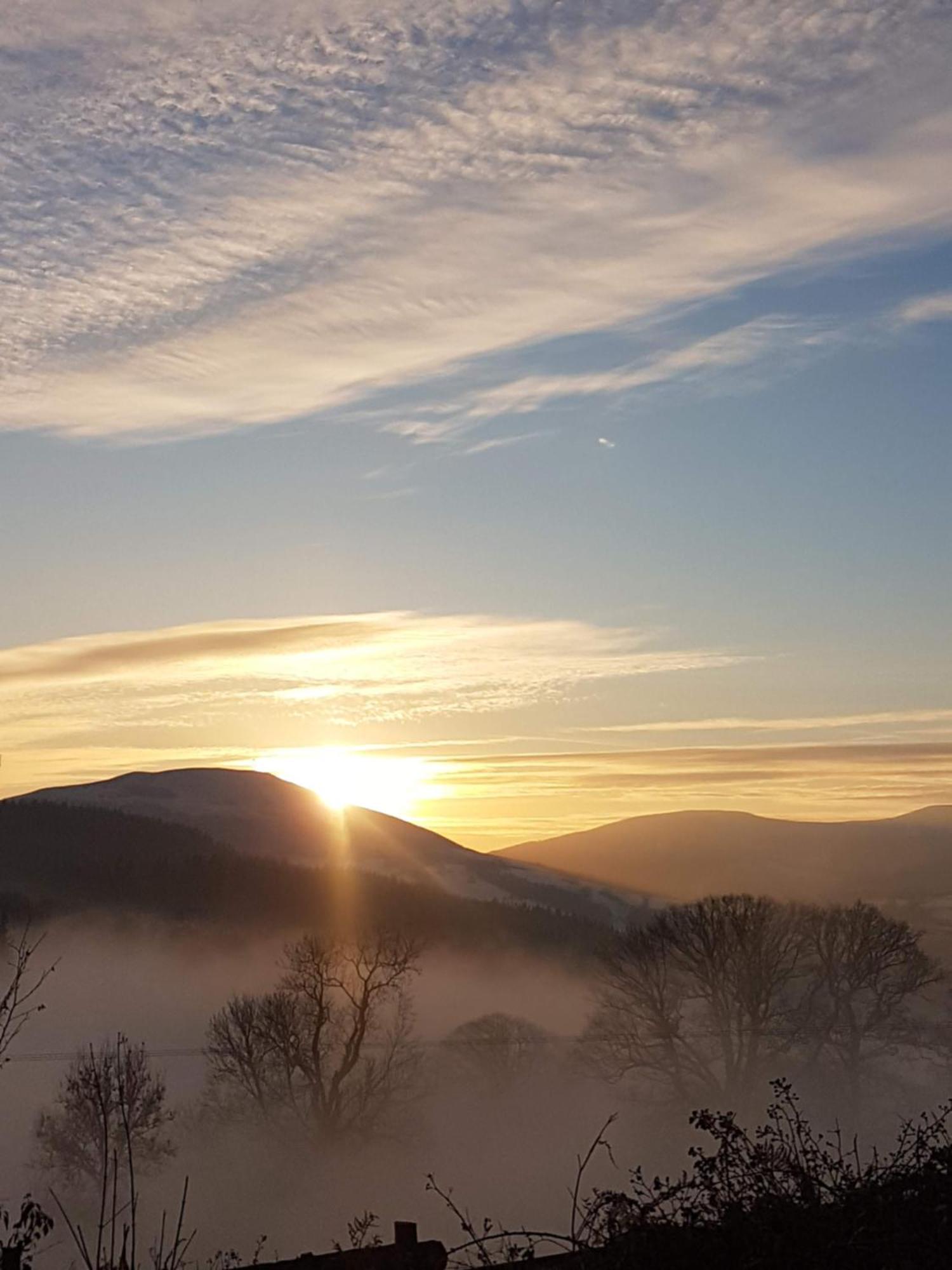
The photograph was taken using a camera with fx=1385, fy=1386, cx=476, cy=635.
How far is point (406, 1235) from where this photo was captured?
8305 millimetres

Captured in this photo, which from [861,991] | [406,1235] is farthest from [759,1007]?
[406,1235]

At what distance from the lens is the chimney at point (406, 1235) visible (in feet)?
26.5

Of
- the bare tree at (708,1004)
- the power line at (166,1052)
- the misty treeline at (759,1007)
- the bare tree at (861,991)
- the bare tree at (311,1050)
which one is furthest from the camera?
the power line at (166,1052)

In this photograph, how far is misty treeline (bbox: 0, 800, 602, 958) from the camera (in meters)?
182

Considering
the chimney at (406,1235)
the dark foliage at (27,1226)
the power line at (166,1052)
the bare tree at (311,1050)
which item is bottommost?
the power line at (166,1052)

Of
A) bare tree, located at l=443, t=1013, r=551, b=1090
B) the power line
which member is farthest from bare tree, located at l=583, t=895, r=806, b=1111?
the power line

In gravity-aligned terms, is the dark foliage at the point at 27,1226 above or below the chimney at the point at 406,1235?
above

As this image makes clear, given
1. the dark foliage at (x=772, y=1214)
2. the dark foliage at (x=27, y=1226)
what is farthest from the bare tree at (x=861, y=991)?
the dark foliage at (x=27, y=1226)

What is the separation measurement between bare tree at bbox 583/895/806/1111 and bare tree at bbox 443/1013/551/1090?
940 inches

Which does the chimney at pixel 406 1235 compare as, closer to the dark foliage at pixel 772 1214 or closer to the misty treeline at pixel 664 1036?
the dark foliage at pixel 772 1214

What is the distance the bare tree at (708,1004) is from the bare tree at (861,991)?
1.40 metres

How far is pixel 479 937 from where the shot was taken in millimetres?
184375

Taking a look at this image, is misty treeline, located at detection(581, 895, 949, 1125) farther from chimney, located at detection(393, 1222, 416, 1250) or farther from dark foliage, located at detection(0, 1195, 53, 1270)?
dark foliage, located at detection(0, 1195, 53, 1270)

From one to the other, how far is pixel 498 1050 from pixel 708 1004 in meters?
30.7
